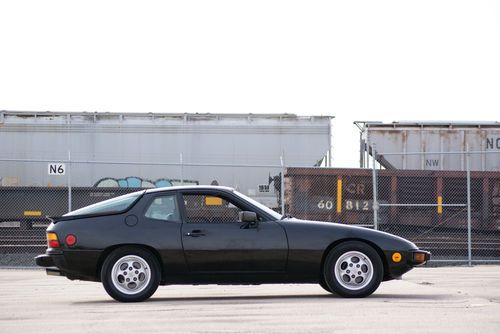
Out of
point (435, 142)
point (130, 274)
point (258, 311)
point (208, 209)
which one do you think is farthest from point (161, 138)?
point (258, 311)

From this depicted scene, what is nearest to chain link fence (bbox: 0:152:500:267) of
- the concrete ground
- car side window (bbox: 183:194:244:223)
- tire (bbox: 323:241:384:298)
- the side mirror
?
the concrete ground

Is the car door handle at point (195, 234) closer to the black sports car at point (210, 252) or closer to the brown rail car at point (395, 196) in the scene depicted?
the black sports car at point (210, 252)

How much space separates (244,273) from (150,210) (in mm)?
1155

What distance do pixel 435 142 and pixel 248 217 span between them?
60.6ft

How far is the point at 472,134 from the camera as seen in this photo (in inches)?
1031

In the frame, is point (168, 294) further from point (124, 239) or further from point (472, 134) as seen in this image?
point (472, 134)

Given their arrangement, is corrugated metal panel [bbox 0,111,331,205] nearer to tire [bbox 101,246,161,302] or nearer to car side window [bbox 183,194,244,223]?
car side window [bbox 183,194,244,223]

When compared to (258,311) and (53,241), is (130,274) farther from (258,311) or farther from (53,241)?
(258,311)

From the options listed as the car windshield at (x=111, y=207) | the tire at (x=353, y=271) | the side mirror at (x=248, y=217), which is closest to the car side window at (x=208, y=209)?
the side mirror at (x=248, y=217)

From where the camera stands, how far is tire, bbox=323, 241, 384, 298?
28.2ft

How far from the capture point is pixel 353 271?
8.64 m

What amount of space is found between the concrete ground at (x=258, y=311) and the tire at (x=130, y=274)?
0.15m

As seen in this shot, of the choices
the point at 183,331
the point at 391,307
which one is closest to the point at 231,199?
the point at 391,307

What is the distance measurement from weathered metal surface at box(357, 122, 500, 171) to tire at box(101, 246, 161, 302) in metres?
17.8
